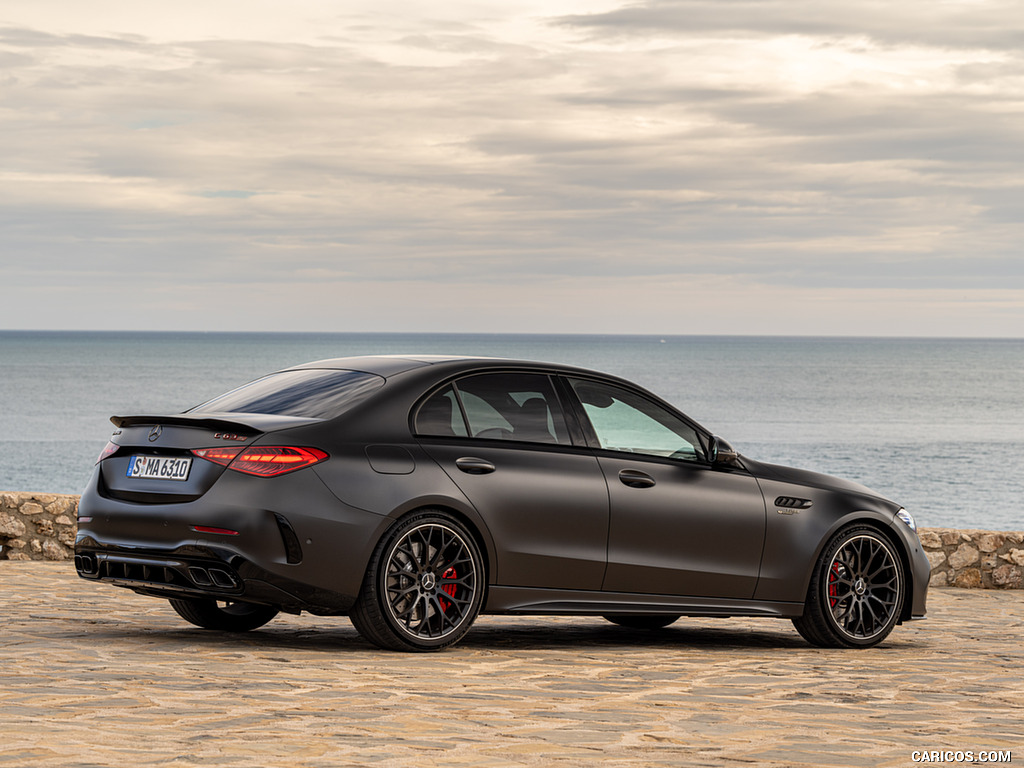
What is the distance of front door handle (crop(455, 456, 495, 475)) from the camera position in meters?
7.83

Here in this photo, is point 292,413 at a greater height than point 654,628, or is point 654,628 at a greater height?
point 292,413

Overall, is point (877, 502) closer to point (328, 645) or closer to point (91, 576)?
point (328, 645)

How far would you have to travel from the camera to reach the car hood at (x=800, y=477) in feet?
29.7

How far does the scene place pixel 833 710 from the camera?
6398mm

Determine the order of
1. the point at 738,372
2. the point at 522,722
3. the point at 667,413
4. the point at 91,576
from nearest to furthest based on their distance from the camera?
the point at 522,722
the point at 91,576
the point at 667,413
the point at 738,372

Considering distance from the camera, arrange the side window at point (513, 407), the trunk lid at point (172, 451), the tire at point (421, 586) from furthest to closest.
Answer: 1. the side window at point (513, 407)
2. the tire at point (421, 586)
3. the trunk lid at point (172, 451)

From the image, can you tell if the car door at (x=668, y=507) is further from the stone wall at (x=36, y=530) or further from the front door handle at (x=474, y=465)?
the stone wall at (x=36, y=530)

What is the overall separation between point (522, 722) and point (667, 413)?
3.33 meters

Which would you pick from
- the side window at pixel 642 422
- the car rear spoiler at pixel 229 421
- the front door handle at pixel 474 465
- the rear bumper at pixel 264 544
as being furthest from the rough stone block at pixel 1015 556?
the car rear spoiler at pixel 229 421

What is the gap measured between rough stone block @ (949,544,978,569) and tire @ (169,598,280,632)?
25.8 ft

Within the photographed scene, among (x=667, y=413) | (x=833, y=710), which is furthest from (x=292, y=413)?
(x=833, y=710)

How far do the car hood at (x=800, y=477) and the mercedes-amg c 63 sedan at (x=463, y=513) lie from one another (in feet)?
0.06

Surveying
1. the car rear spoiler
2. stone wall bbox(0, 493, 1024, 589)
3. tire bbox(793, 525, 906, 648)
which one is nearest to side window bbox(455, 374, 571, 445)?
the car rear spoiler

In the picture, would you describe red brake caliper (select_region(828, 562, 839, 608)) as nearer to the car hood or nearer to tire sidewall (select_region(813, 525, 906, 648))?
tire sidewall (select_region(813, 525, 906, 648))
